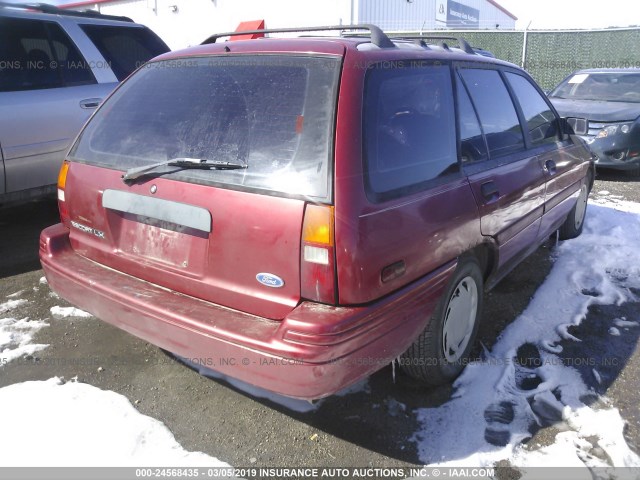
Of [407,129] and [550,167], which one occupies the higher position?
[407,129]

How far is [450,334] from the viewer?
2.76 meters

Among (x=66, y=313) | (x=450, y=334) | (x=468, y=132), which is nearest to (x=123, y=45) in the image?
(x=66, y=313)

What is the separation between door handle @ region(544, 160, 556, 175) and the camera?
12.1ft

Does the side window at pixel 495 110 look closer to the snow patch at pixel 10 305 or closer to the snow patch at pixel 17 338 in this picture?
the snow patch at pixel 17 338

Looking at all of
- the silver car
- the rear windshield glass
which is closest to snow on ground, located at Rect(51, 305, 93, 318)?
the rear windshield glass

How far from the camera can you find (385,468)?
88.6 inches

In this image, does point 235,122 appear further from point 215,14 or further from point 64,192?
point 215,14

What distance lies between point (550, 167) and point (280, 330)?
2.68 m

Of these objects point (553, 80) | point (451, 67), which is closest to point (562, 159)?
point (451, 67)

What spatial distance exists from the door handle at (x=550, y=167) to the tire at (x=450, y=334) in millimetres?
1250

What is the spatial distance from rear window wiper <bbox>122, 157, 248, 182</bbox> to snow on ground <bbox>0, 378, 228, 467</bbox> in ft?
3.69

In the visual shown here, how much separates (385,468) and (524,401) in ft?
2.91

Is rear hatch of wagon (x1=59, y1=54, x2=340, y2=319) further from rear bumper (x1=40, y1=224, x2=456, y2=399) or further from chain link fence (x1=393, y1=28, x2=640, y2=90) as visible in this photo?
chain link fence (x1=393, y1=28, x2=640, y2=90)

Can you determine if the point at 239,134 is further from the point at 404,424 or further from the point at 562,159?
the point at 562,159
